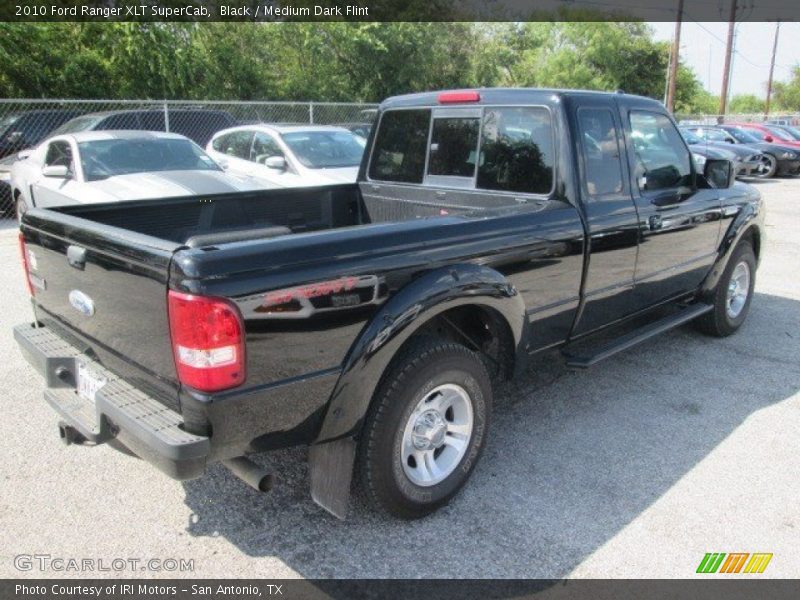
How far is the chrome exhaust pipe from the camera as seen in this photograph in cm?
249

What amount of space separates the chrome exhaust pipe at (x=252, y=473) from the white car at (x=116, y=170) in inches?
206

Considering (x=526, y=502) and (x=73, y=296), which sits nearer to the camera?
(x=73, y=296)

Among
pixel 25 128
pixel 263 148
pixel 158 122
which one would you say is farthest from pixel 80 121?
pixel 263 148

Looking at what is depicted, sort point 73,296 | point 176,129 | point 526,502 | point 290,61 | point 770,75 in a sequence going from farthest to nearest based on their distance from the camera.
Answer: point 770,75
point 290,61
point 176,129
point 526,502
point 73,296

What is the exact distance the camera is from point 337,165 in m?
9.87

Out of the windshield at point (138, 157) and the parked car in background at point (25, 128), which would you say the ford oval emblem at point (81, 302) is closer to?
the windshield at point (138, 157)

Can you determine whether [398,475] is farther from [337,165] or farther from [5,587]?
[337,165]

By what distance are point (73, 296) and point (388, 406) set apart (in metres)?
1.49

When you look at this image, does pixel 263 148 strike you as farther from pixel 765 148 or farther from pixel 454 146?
pixel 765 148

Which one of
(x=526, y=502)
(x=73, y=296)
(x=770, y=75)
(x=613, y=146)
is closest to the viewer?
(x=73, y=296)

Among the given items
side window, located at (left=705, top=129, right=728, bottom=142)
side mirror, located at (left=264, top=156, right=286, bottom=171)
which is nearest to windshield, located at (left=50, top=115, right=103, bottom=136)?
side mirror, located at (left=264, top=156, right=286, bottom=171)

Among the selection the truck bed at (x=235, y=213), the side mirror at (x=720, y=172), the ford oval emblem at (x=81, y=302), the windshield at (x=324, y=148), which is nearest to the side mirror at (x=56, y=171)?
the windshield at (x=324, y=148)

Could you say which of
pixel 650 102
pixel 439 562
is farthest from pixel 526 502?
pixel 650 102

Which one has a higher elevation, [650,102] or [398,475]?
[650,102]
